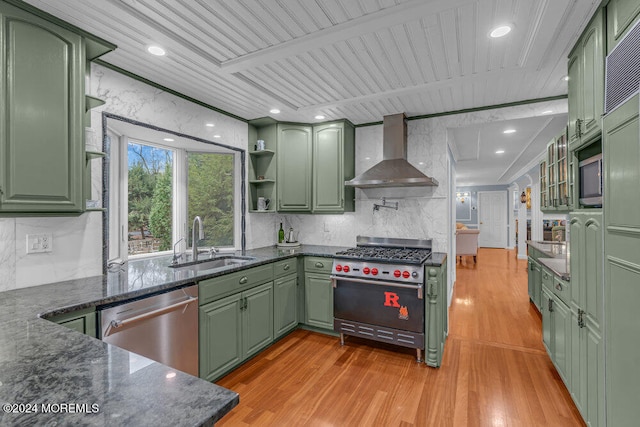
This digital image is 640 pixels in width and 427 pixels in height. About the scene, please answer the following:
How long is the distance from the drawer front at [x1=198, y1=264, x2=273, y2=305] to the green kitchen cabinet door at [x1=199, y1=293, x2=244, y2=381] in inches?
2.4

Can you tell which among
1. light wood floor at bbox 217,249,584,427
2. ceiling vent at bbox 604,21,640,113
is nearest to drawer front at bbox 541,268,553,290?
light wood floor at bbox 217,249,584,427

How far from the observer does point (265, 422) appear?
77.0 inches

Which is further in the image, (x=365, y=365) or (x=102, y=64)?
(x=365, y=365)

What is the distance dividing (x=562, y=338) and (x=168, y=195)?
367 centimetres

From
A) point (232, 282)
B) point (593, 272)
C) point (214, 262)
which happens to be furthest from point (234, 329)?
point (593, 272)

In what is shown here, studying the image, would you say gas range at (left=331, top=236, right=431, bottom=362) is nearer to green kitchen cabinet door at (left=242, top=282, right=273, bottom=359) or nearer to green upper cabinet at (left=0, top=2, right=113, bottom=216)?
green kitchen cabinet door at (left=242, top=282, right=273, bottom=359)

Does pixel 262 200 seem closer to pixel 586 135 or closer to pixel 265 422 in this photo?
pixel 265 422

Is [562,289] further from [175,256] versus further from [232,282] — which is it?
[175,256]

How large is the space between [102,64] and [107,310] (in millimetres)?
1770

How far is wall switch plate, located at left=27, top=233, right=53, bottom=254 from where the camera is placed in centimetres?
187

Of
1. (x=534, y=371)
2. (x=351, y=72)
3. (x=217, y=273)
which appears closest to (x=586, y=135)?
(x=351, y=72)

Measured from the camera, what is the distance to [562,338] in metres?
2.18

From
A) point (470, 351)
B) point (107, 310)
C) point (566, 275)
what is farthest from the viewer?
point (470, 351)

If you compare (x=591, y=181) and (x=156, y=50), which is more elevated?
(x=156, y=50)
